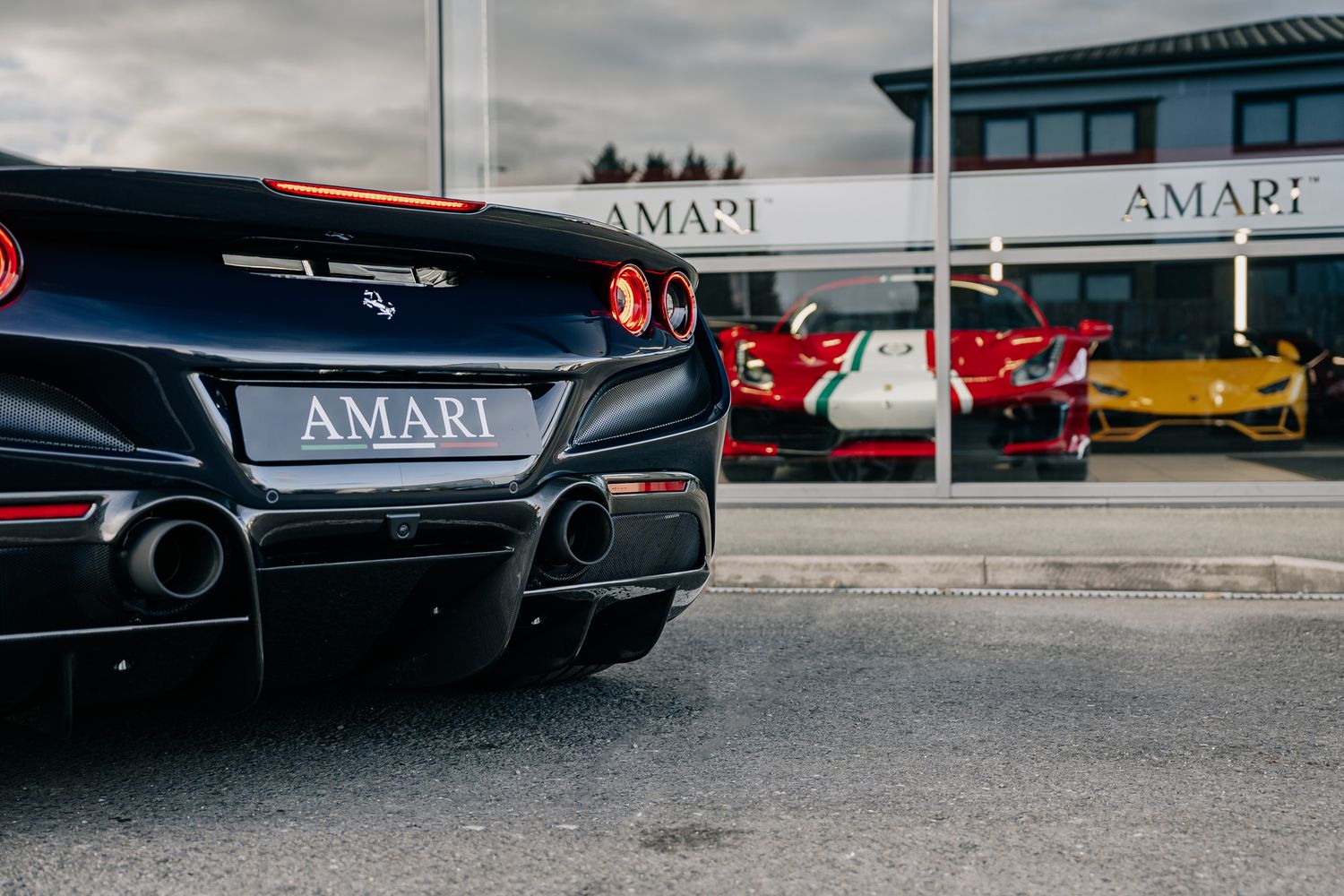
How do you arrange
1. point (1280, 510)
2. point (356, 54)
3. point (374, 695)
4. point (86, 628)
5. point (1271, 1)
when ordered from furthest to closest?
1. point (356, 54)
2. point (1271, 1)
3. point (1280, 510)
4. point (374, 695)
5. point (86, 628)

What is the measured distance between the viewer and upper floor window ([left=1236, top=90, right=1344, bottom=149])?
8344mm

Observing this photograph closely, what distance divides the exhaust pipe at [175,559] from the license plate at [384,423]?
Result: 0.56 ft

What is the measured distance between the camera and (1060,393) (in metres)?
8.68

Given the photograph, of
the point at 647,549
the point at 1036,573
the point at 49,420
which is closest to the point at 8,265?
the point at 49,420

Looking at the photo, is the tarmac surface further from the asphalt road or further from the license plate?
the license plate

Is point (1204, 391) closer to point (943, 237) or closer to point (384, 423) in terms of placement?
point (943, 237)

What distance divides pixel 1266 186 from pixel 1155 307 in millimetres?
934

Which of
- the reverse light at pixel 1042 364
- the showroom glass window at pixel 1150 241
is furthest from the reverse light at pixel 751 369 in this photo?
the reverse light at pixel 1042 364

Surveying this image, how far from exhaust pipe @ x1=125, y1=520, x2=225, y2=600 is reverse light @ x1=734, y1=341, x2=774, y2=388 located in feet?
21.2

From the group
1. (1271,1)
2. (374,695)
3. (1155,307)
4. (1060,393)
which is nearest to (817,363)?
(1060,393)

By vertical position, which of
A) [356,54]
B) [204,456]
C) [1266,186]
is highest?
[356,54]

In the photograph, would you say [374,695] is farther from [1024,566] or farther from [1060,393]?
[1060,393]

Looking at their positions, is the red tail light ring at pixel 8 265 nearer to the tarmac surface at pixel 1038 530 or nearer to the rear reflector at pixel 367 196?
the rear reflector at pixel 367 196

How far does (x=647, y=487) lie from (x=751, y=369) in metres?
5.75
